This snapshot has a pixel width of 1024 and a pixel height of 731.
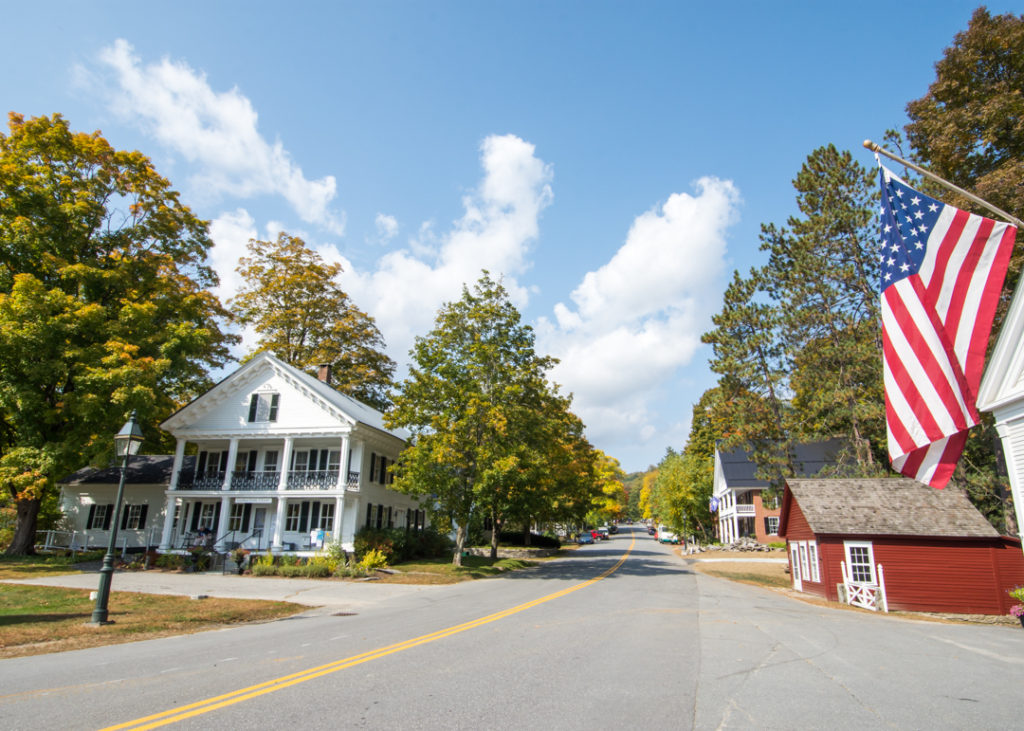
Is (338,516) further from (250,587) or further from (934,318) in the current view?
(934,318)

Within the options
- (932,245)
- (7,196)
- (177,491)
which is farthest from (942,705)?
(7,196)

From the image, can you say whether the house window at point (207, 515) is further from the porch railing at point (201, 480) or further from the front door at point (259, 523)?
the front door at point (259, 523)

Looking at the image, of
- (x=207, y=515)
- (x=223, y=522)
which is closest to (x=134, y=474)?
(x=207, y=515)

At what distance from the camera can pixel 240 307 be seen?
134ft

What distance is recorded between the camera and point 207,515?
100.0 ft

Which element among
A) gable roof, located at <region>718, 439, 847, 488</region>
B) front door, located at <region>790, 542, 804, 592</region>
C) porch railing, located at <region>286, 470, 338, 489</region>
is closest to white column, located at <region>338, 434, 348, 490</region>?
porch railing, located at <region>286, 470, 338, 489</region>

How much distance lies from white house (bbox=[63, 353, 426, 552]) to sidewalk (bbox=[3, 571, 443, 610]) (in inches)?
184

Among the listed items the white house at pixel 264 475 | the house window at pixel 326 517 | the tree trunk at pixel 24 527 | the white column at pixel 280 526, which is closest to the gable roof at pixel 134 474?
the white house at pixel 264 475

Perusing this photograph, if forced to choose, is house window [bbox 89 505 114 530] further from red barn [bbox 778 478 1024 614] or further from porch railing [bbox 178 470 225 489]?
red barn [bbox 778 478 1024 614]

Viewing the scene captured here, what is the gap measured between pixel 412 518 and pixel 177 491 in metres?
13.3

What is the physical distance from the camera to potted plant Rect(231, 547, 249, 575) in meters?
24.5

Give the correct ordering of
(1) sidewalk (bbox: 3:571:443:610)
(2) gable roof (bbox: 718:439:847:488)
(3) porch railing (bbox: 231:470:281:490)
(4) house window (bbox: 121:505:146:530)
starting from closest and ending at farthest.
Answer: (1) sidewalk (bbox: 3:571:443:610) → (3) porch railing (bbox: 231:470:281:490) → (4) house window (bbox: 121:505:146:530) → (2) gable roof (bbox: 718:439:847:488)

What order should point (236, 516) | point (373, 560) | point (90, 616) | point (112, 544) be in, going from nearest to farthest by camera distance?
point (112, 544) < point (90, 616) < point (373, 560) < point (236, 516)

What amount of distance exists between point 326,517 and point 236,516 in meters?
5.22
